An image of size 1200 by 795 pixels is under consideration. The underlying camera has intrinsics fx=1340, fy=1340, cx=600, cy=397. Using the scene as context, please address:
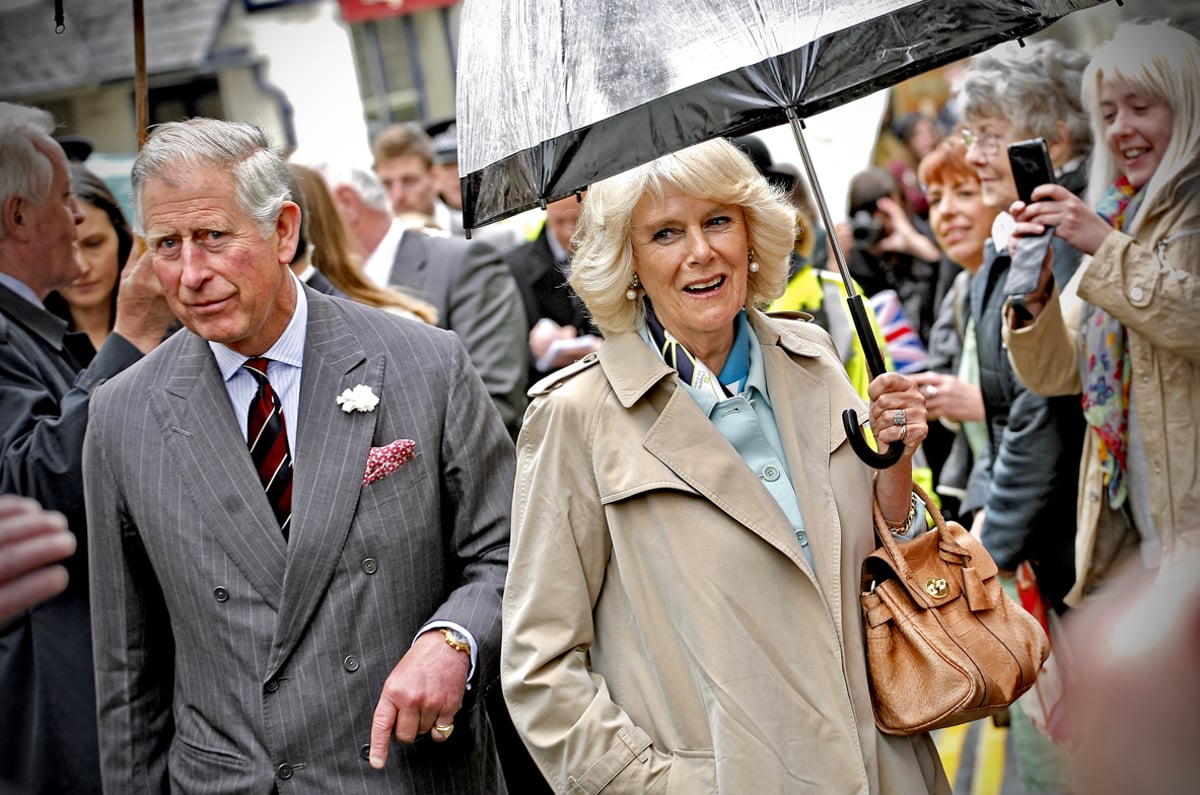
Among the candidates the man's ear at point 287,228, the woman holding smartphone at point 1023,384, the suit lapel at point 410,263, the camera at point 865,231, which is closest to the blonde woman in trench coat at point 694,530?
the man's ear at point 287,228

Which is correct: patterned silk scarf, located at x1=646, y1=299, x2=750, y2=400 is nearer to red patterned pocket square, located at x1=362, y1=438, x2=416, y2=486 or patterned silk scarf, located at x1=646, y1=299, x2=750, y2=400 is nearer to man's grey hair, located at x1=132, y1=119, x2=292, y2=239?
red patterned pocket square, located at x1=362, y1=438, x2=416, y2=486

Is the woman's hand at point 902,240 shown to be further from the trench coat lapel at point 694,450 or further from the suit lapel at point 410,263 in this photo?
the trench coat lapel at point 694,450

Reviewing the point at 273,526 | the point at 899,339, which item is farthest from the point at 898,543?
the point at 899,339

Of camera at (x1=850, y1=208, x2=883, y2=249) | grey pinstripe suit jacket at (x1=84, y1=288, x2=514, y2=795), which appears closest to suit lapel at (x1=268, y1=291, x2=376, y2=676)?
grey pinstripe suit jacket at (x1=84, y1=288, x2=514, y2=795)

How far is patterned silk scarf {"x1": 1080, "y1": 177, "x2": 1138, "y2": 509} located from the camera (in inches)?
162

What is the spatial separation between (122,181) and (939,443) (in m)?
4.67

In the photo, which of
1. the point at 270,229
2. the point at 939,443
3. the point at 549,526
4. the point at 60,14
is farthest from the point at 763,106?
the point at 939,443

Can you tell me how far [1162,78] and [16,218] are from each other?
3.53 m

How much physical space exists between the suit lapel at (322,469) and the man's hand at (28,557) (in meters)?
1.04

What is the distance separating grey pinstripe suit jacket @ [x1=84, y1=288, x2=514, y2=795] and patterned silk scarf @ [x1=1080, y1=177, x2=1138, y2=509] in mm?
1911

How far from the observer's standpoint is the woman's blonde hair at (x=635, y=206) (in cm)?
312

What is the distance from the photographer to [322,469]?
130 inches

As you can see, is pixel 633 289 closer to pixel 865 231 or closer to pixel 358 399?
pixel 358 399

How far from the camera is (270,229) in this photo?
346cm
